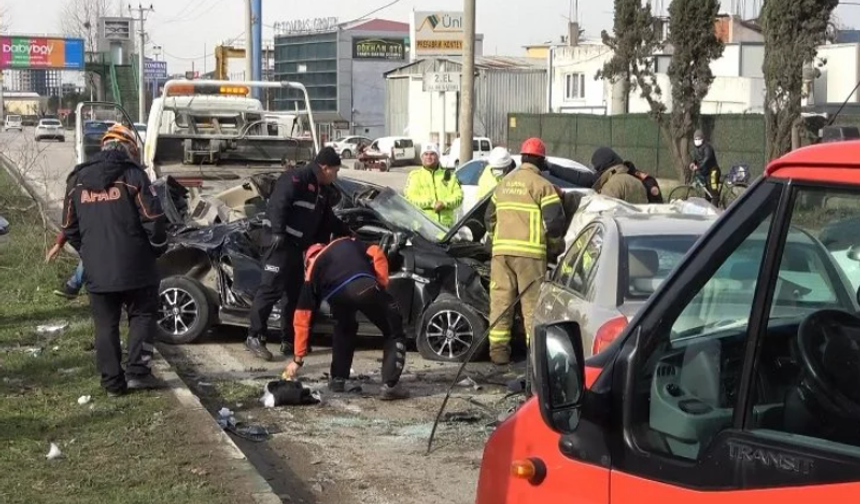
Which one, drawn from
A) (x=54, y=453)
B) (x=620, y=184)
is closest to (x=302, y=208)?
(x=620, y=184)

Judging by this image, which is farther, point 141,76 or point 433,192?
point 141,76

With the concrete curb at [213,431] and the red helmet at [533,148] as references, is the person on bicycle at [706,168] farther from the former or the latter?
the concrete curb at [213,431]

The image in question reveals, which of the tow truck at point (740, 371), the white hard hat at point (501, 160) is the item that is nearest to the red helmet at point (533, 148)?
the white hard hat at point (501, 160)

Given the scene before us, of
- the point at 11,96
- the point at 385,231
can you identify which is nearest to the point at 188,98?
the point at 385,231

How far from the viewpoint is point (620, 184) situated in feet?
35.9

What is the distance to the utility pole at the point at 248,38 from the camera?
3156 centimetres

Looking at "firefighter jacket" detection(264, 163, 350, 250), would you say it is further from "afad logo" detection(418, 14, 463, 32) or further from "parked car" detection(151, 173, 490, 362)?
"afad logo" detection(418, 14, 463, 32)

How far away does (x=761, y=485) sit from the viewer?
2320 mm

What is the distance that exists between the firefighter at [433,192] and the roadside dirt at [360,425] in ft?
9.10

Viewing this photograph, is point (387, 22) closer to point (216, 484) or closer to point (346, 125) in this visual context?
point (346, 125)

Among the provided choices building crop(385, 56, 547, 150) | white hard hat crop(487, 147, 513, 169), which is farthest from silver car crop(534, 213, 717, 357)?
building crop(385, 56, 547, 150)

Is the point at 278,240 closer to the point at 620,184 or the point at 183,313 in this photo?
the point at 183,313

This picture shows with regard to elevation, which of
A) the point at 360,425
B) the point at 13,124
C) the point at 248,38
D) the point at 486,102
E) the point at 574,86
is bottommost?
the point at 360,425

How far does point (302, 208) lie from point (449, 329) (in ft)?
5.06
